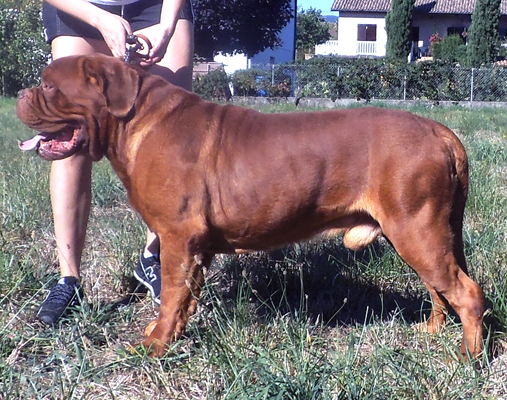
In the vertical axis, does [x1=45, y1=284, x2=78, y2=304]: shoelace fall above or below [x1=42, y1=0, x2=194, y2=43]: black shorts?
below

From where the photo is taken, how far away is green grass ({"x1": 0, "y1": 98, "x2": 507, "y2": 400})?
249 centimetres

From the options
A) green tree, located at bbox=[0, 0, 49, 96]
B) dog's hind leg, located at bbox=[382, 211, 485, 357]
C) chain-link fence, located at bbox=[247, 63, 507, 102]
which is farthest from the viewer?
chain-link fence, located at bbox=[247, 63, 507, 102]

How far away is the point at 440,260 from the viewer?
2.83m

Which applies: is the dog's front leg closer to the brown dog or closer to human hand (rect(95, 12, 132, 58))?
A: the brown dog

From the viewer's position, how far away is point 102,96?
114 inches

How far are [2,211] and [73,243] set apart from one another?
4.06 feet

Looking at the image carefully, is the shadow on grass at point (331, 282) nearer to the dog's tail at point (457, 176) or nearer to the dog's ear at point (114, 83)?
the dog's tail at point (457, 176)

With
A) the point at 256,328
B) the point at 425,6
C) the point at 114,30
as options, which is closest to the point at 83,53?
the point at 114,30

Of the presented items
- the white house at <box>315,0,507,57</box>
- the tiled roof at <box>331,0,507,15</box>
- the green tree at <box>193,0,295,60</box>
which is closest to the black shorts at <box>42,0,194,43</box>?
the green tree at <box>193,0,295,60</box>

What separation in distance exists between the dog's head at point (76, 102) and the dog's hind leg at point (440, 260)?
4.15 ft

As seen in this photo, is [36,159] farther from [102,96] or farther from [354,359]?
[354,359]

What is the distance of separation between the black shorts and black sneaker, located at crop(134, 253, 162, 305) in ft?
3.94

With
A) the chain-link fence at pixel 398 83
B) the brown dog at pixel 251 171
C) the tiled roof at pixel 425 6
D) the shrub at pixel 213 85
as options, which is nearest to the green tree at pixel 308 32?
the tiled roof at pixel 425 6

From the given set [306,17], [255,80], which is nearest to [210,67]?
[255,80]
